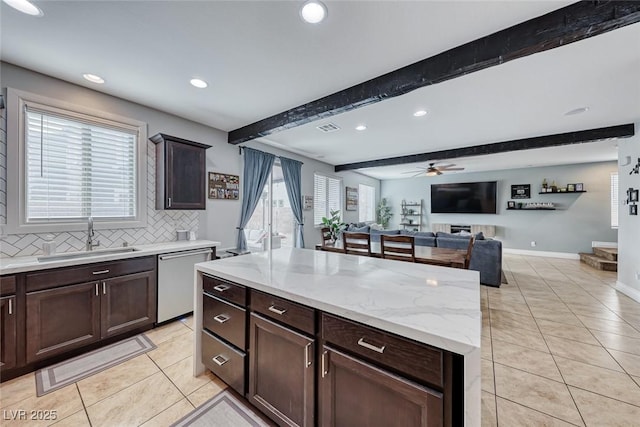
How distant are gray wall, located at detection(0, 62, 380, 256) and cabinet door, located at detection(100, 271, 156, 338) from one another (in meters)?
0.65

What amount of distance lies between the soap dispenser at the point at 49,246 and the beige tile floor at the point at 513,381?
1.05m

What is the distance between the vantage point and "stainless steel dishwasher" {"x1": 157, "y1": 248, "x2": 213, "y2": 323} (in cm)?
276

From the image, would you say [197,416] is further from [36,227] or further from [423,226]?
[423,226]

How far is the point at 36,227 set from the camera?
2.35m

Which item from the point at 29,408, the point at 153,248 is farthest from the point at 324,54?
the point at 29,408

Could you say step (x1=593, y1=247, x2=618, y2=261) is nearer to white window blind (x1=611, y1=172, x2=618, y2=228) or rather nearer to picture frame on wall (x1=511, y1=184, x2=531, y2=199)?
white window blind (x1=611, y1=172, x2=618, y2=228)

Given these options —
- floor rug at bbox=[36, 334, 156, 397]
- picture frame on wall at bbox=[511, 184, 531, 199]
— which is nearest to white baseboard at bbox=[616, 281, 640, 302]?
picture frame on wall at bbox=[511, 184, 531, 199]

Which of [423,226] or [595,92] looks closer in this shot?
[595,92]

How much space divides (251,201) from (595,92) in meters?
4.72

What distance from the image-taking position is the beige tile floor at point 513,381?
5.29ft

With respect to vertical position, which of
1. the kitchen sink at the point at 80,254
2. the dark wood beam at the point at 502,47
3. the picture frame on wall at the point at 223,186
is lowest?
the kitchen sink at the point at 80,254

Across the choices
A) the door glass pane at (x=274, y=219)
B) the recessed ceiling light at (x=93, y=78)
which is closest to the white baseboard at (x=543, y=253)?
the door glass pane at (x=274, y=219)

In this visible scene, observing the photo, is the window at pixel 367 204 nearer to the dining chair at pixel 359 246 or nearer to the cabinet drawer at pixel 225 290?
the dining chair at pixel 359 246

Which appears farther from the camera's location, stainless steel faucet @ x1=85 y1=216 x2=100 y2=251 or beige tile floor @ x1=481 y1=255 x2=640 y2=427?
stainless steel faucet @ x1=85 y1=216 x2=100 y2=251
